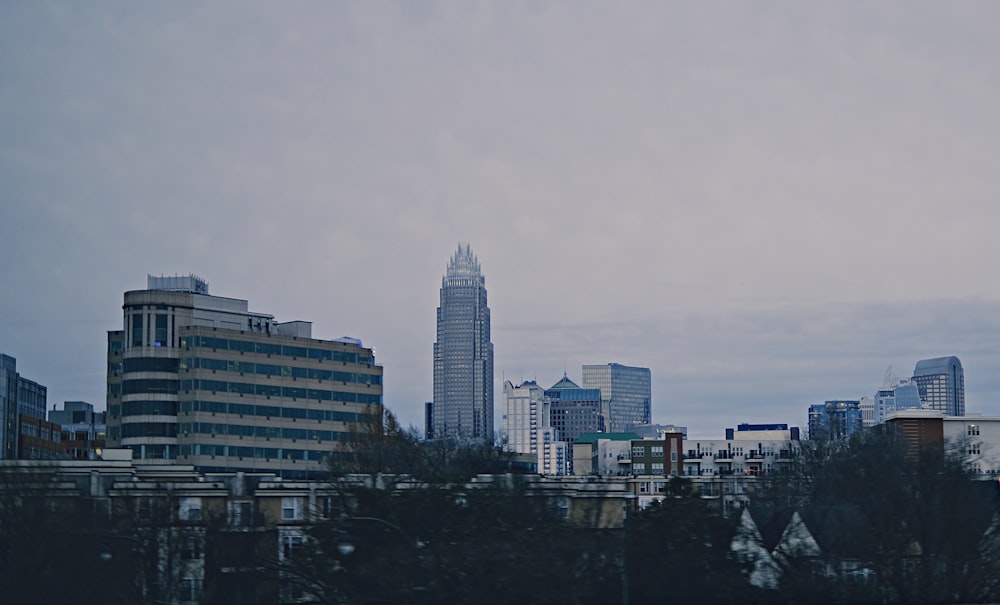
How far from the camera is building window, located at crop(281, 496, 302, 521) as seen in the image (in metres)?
77.5

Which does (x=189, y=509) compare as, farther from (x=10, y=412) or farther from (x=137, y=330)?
(x=10, y=412)

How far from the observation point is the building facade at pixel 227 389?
134m

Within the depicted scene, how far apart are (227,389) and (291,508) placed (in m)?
61.5

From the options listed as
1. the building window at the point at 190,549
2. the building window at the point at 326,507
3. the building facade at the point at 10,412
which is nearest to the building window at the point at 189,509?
the building window at the point at 190,549

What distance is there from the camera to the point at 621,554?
Result: 61.0m

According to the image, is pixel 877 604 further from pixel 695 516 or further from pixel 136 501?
pixel 136 501

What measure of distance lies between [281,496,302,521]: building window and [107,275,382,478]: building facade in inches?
2000

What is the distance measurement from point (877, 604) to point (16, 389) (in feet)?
505

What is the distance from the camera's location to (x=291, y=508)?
78.0m

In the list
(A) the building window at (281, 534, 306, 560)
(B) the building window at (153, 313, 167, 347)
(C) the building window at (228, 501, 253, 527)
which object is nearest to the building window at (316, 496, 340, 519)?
(A) the building window at (281, 534, 306, 560)

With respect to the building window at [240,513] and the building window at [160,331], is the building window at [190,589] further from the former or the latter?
the building window at [160,331]

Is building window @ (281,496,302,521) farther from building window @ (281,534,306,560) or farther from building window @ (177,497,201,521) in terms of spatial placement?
building window @ (177,497,201,521)

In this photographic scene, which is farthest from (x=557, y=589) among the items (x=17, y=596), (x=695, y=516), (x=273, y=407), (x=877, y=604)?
(x=273, y=407)

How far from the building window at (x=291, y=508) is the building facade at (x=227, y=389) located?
167ft
